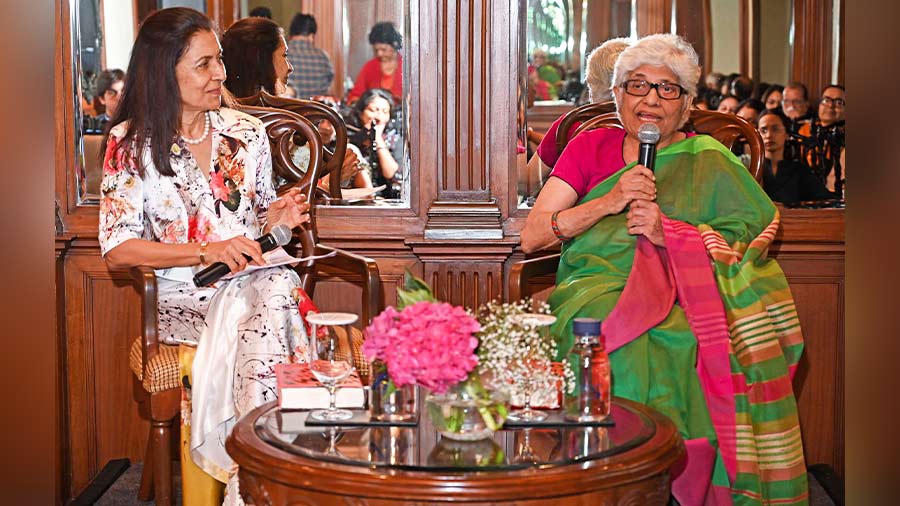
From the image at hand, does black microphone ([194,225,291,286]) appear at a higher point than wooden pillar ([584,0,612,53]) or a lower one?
lower

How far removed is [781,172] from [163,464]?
2084 millimetres

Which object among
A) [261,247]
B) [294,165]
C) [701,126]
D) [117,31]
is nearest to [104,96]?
[117,31]

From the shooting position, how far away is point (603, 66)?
9.98ft

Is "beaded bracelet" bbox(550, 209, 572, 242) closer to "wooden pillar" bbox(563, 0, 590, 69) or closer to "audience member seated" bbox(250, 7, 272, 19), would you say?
"wooden pillar" bbox(563, 0, 590, 69)

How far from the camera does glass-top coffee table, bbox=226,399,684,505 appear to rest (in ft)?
4.50

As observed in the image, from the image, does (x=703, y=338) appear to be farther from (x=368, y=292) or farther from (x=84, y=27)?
(x=84, y=27)

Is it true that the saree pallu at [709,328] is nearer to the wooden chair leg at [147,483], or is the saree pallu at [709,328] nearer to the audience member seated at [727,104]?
the audience member seated at [727,104]

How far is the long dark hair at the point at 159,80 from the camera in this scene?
252 centimetres

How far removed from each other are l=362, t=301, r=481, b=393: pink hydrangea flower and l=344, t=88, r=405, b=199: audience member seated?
165cm

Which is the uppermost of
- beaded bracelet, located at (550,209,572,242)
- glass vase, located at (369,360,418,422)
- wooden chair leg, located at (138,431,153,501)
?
beaded bracelet, located at (550,209,572,242)

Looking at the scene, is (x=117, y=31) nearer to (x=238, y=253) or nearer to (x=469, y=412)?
(x=238, y=253)

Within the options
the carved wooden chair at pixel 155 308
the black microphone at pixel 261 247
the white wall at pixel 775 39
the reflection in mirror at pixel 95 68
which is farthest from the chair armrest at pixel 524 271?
the reflection in mirror at pixel 95 68

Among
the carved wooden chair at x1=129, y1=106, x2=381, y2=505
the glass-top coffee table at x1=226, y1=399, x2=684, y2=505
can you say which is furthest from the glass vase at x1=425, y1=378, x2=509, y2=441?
the carved wooden chair at x1=129, y1=106, x2=381, y2=505
